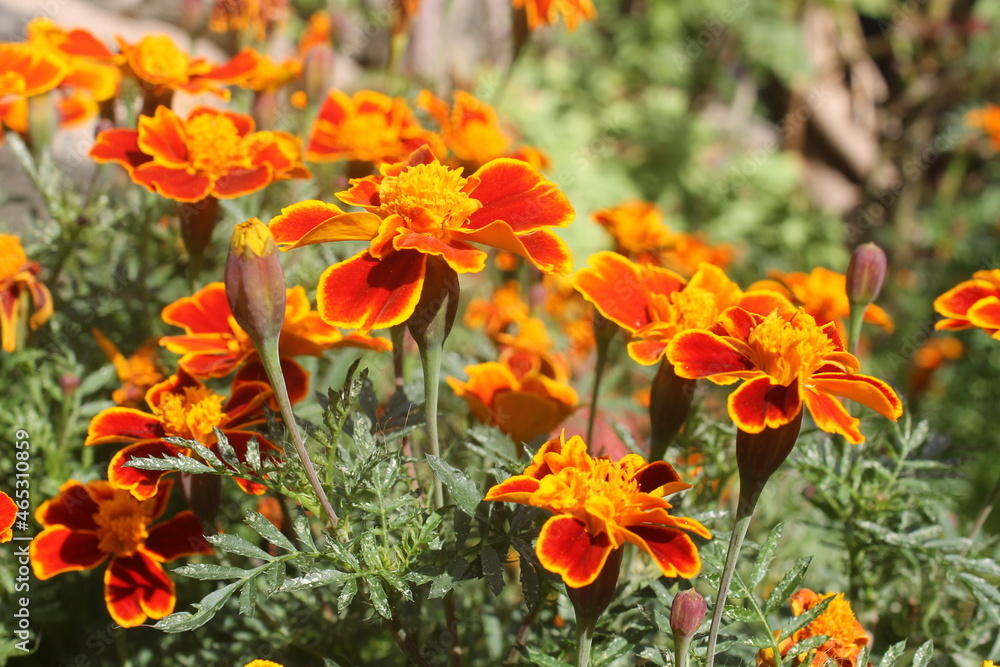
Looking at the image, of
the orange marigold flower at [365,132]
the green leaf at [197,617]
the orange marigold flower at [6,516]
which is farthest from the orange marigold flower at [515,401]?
the orange marigold flower at [6,516]

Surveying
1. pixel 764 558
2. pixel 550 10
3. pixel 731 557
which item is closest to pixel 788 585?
pixel 764 558

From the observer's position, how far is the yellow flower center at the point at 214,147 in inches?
60.1

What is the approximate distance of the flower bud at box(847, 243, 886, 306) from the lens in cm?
145

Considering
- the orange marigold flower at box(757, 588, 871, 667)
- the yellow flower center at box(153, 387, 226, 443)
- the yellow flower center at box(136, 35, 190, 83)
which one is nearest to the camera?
the orange marigold flower at box(757, 588, 871, 667)

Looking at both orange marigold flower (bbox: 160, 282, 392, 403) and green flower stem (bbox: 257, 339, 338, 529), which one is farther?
orange marigold flower (bbox: 160, 282, 392, 403)

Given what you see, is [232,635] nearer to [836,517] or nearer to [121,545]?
[121,545]

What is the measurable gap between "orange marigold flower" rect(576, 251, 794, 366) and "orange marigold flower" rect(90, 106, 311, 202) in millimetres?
577

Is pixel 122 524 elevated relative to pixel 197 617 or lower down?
lower down

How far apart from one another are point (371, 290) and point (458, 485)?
263 mm

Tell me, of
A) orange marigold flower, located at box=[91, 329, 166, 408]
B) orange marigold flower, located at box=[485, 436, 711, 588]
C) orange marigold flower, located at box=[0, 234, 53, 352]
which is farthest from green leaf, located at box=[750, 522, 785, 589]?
orange marigold flower, located at box=[0, 234, 53, 352]

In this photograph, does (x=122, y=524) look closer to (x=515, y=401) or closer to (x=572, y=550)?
(x=515, y=401)

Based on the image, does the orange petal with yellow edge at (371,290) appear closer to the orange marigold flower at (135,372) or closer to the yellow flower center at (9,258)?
the orange marigold flower at (135,372)

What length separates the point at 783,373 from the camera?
1.02 metres

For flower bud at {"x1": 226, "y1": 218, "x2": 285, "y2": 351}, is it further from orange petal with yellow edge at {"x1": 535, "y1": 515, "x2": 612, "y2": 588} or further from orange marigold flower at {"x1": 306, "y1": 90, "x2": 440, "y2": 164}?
orange marigold flower at {"x1": 306, "y1": 90, "x2": 440, "y2": 164}
